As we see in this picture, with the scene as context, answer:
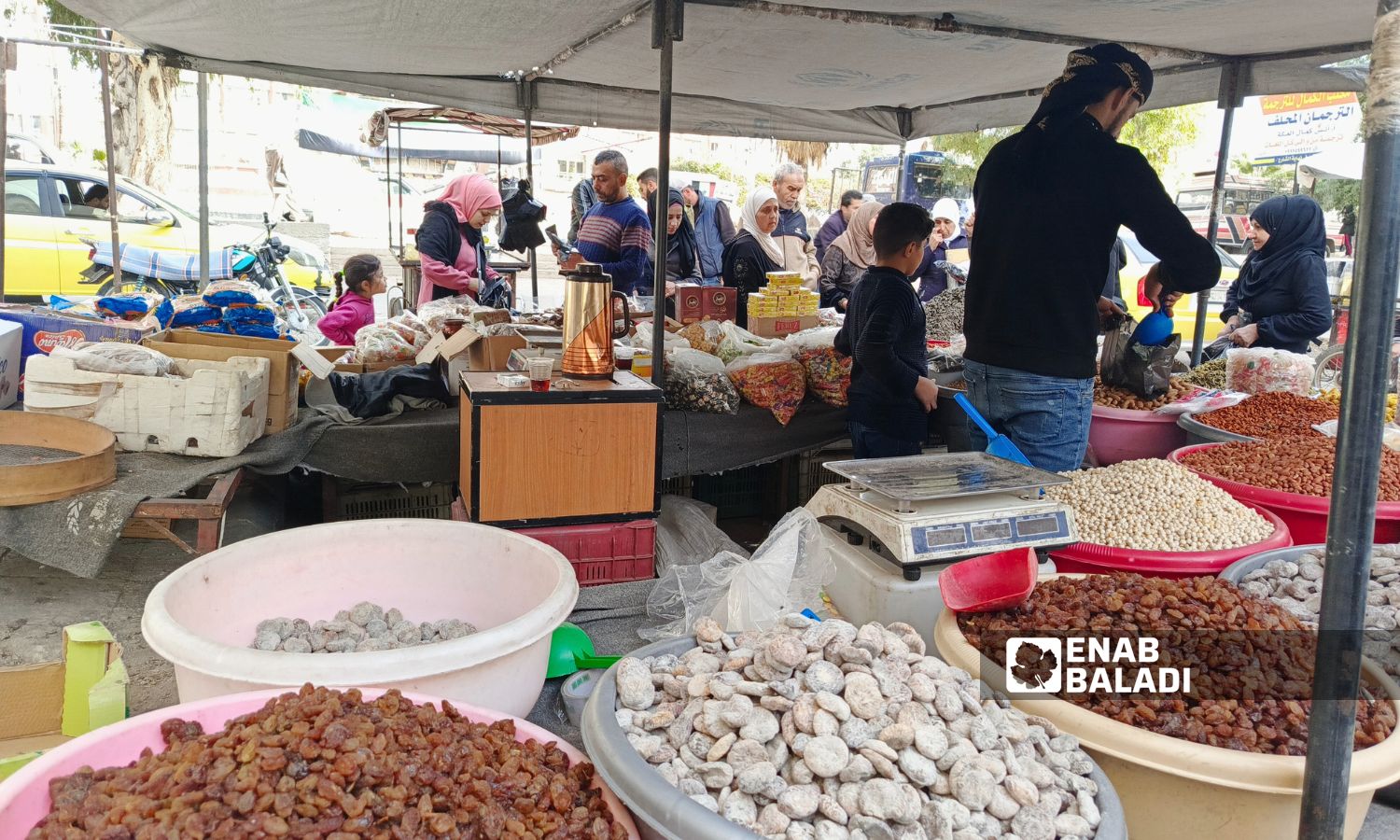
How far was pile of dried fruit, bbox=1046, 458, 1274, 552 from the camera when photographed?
2086 millimetres

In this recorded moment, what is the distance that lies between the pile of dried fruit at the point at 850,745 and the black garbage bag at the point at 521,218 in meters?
5.32

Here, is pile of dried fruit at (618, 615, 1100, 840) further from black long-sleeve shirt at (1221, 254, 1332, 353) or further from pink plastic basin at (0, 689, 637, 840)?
black long-sleeve shirt at (1221, 254, 1332, 353)

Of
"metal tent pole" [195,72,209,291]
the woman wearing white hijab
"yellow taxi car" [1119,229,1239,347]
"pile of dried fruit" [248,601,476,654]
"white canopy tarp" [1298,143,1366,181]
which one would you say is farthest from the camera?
"white canopy tarp" [1298,143,1366,181]

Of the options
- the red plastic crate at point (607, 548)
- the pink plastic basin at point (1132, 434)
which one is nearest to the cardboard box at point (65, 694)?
the red plastic crate at point (607, 548)

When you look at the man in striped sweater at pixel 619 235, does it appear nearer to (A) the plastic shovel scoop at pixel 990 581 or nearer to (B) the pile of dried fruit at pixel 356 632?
(B) the pile of dried fruit at pixel 356 632

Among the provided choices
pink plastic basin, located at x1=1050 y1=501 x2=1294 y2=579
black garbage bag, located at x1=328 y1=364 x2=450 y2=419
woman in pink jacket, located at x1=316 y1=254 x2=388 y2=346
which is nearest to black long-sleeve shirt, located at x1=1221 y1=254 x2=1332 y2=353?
pink plastic basin, located at x1=1050 y1=501 x2=1294 y2=579

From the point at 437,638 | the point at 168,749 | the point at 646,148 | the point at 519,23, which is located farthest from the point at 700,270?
the point at 646,148

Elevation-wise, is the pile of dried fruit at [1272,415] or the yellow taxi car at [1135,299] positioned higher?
the yellow taxi car at [1135,299]

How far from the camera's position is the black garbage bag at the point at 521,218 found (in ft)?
21.0

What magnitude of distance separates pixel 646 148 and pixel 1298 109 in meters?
20.2

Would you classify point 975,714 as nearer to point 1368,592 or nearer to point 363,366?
point 1368,592

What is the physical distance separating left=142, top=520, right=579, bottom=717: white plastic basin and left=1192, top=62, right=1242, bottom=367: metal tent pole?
11.2 feet

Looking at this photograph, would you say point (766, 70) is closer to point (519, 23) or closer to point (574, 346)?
point (519, 23)

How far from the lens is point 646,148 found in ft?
107
